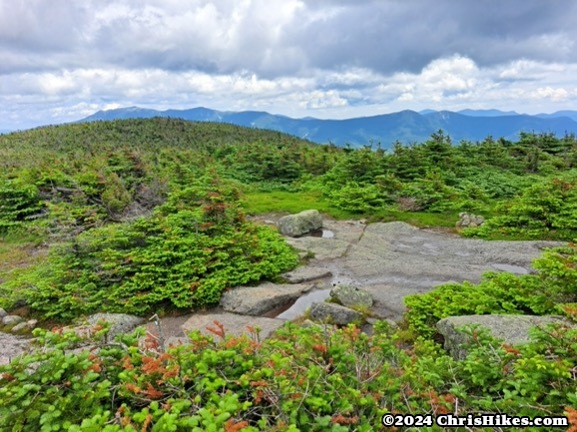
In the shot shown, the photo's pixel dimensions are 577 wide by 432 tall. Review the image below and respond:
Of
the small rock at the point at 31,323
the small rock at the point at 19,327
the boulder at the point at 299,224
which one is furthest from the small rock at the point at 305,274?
the small rock at the point at 19,327

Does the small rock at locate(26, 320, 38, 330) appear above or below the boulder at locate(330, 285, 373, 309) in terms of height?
above

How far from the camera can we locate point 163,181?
24.5 meters

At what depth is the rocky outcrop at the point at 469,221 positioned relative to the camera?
20.8 m

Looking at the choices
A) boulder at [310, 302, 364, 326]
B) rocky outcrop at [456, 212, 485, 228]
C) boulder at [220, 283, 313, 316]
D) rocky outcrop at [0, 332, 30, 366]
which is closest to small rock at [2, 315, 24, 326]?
rocky outcrop at [0, 332, 30, 366]

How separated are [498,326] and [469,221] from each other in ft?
49.3

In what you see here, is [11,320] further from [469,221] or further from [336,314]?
[469,221]

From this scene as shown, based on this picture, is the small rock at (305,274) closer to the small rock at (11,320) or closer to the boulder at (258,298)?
the boulder at (258,298)

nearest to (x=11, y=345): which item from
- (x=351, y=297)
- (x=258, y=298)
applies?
(x=258, y=298)

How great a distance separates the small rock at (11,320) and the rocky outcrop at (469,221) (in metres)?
20.8

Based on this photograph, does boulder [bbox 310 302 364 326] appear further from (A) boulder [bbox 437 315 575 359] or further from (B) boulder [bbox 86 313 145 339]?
(B) boulder [bbox 86 313 145 339]

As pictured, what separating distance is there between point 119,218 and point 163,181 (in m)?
4.97

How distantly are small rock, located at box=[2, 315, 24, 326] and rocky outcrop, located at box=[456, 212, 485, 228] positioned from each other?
20790 millimetres

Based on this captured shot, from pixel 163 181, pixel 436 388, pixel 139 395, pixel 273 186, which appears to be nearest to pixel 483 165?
pixel 273 186

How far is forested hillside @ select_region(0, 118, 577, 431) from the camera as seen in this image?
321 cm
